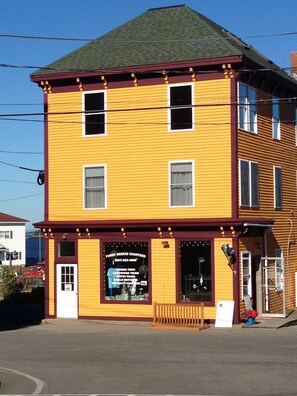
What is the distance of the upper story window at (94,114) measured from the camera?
32281 millimetres

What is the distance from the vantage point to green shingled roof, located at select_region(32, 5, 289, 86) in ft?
101

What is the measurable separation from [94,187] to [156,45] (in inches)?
246

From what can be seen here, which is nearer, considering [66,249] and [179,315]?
[179,315]

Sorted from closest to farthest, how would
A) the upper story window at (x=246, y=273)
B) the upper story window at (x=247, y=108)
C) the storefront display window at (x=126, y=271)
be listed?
the upper story window at (x=246, y=273), the upper story window at (x=247, y=108), the storefront display window at (x=126, y=271)

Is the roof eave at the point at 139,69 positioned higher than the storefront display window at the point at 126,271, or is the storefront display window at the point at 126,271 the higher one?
the roof eave at the point at 139,69

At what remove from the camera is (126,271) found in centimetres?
3156

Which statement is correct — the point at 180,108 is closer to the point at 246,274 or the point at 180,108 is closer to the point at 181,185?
the point at 181,185

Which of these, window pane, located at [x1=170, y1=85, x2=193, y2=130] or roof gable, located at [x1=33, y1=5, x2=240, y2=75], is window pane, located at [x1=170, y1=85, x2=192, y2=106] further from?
roof gable, located at [x1=33, y1=5, x2=240, y2=75]

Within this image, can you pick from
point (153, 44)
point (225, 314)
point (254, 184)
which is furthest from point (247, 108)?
point (225, 314)

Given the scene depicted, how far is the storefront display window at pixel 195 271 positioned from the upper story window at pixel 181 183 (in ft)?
5.26

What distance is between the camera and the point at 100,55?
1318 inches

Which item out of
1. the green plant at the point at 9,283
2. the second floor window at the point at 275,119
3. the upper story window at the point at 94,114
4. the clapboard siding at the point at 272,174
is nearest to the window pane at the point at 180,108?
the clapboard siding at the point at 272,174

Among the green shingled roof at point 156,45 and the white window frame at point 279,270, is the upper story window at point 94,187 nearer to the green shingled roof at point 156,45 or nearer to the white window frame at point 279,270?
the green shingled roof at point 156,45

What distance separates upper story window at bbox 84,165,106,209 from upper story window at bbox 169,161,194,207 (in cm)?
296
